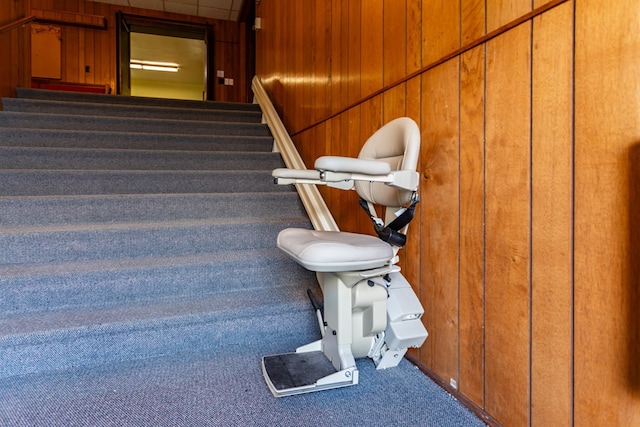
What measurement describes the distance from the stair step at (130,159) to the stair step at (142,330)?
1190mm

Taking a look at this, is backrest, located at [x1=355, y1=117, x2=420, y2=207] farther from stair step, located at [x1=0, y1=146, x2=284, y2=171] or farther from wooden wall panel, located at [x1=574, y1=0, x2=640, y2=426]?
stair step, located at [x1=0, y1=146, x2=284, y2=171]

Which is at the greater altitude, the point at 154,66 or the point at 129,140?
the point at 154,66

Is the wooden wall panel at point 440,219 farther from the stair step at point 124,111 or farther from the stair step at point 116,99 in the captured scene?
the stair step at point 116,99

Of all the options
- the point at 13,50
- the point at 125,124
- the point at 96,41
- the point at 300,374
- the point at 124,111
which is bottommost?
the point at 300,374

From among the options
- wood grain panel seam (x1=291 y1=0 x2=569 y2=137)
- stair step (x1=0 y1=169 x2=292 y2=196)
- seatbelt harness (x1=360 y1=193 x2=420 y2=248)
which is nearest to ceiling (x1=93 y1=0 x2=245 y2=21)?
stair step (x1=0 y1=169 x2=292 y2=196)

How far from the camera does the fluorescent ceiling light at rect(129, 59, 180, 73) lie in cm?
756

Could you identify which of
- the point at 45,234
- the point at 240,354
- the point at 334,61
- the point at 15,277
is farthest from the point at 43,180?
the point at 334,61

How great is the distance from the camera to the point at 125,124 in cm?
282

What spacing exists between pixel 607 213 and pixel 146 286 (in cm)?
158

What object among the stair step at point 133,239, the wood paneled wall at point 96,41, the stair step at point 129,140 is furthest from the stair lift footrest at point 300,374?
the wood paneled wall at point 96,41

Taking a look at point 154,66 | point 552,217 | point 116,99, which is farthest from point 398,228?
point 154,66

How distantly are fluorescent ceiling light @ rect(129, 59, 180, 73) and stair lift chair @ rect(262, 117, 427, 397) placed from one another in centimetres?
769

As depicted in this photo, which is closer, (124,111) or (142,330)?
(142,330)

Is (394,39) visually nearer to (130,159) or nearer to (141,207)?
(141,207)
